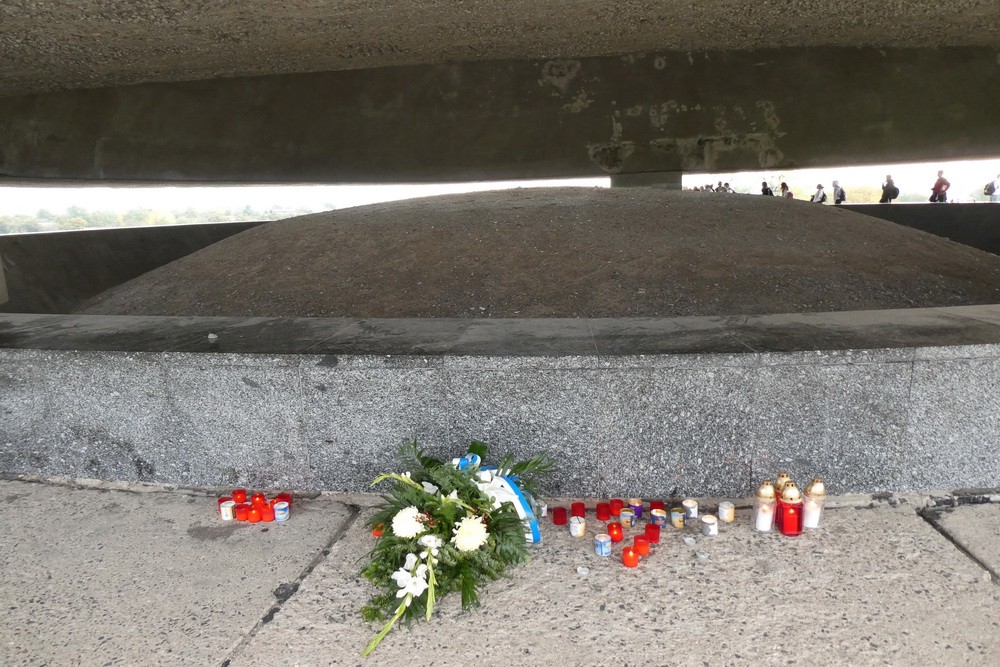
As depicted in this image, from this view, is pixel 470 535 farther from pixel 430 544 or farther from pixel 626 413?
pixel 626 413

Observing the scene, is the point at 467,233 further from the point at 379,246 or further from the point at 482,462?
the point at 482,462

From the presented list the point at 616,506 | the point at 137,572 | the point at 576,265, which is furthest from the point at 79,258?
the point at 616,506

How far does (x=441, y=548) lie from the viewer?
1931 millimetres

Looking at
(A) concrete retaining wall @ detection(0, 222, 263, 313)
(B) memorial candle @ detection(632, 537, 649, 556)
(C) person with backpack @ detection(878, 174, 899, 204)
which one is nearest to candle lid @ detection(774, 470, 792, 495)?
(B) memorial candle @ detection(632, 537, 649, 556)

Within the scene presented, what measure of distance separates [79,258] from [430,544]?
8348mm

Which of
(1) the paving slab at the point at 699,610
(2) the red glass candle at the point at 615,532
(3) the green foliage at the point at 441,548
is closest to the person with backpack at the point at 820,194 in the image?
(1) the paving slab at the point at 699,610

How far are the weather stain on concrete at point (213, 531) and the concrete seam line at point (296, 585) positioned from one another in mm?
391

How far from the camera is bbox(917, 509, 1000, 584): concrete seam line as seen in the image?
197 centimetres

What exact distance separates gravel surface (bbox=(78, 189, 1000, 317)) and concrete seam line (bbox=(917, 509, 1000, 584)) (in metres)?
2.21

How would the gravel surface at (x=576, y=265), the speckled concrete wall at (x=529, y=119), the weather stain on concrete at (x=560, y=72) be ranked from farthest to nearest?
→ the weather stain on concrete at (x=560, y=72) → the speckled concrete wall at (x=529, y=119) → the gravel surface at (x=576, y=265)

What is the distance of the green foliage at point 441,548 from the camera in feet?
6.11

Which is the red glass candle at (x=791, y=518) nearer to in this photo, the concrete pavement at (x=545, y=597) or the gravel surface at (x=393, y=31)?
the concrete pavement at (x=545, y=597)

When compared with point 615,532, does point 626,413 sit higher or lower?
higher

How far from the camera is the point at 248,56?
8.18 meters
